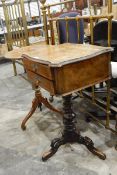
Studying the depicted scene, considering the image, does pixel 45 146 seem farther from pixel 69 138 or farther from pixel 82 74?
pixel 82 74

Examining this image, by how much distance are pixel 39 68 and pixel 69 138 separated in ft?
2.20

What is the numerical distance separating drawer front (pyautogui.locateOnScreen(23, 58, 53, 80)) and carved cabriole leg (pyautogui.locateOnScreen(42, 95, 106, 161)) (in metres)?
0.31

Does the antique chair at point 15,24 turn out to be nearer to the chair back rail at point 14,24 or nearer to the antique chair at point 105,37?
the chair back rail at point 14,24

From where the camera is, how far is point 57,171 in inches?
66.1

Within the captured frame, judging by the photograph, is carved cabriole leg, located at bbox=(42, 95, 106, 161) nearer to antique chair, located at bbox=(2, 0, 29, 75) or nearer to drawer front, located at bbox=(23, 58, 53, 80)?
drawer front, located at bbox=(23, 58, 53, 80)

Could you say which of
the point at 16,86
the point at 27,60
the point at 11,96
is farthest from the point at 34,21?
the point at 27,60

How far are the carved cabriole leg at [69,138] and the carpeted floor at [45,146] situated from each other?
0.15 ft

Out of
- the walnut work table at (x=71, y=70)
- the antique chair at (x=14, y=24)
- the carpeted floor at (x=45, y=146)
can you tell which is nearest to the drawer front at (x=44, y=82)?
the walnut work table at (x=71, y=70)

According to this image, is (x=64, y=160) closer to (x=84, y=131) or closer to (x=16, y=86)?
(x=84, y=131)

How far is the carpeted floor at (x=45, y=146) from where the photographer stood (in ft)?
5.57

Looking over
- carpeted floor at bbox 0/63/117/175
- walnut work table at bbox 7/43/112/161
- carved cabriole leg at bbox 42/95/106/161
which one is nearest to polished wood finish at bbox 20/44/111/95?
walnut work table at bbox 7/43/112/161

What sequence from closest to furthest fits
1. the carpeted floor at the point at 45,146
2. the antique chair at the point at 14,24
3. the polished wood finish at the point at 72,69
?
the polished wood finish at the point at 72,69 → the carpeted floor at the point at 45,146 → the antique chair at the point at 14,24

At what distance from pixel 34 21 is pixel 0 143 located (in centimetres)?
348

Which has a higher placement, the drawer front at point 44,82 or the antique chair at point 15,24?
the antique chair at point 15,24
